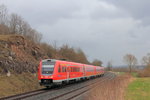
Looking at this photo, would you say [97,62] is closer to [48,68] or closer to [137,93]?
[48,68]

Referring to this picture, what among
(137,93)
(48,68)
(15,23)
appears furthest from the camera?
(15,23)

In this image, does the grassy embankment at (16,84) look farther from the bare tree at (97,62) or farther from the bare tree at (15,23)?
the bare tree at (97,62)

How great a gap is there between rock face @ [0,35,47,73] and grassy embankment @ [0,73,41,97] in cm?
129

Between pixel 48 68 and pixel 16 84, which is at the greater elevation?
pixel 48 68

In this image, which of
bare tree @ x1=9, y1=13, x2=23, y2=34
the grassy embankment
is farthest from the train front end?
bare tree @ x1=9, y1=13, x2=23, y2=34

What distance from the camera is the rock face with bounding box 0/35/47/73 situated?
84.2 feet

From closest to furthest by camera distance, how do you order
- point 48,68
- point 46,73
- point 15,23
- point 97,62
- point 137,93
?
point 137,93 < point 46,73 < point 48,68 < point 15,23 < point 97,62

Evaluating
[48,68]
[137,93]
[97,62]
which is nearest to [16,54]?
[48,68]

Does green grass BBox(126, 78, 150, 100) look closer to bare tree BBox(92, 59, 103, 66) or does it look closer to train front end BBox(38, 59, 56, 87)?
train front end BBox(38, 59, 56, 87)

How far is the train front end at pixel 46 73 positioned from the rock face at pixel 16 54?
187 inches

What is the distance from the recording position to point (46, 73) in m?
22.3

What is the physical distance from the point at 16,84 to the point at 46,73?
136 inches

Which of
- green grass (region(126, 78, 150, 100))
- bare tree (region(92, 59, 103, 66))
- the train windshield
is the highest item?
bare tree (region(92, 59, 103, 66))

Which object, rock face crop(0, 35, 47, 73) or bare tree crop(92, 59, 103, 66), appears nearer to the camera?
rock face crop(0, 35, 47, 73)
